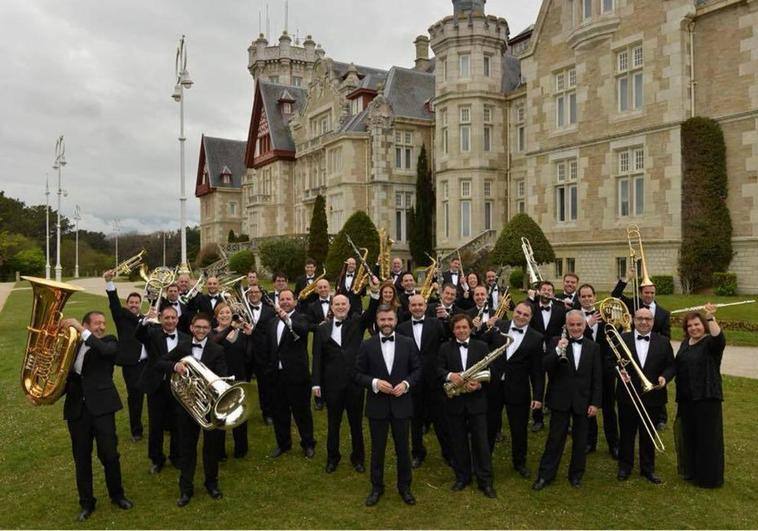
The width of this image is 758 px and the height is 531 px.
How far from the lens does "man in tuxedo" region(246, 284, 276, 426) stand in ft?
28.6

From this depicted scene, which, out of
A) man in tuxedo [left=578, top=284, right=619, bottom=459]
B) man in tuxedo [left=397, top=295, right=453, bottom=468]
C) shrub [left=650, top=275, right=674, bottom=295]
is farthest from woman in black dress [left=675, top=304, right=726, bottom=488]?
shrub [left=650, top=275, right=674, bottom=295]

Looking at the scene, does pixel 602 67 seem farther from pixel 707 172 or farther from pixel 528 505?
pixel 528 505

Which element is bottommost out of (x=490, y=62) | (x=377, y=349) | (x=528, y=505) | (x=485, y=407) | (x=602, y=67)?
(x=528, y=505)

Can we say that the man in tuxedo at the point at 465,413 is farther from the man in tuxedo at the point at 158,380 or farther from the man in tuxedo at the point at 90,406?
the man in tuxedo at the point at 90,406

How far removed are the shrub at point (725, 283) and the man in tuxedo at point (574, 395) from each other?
53.9 ft

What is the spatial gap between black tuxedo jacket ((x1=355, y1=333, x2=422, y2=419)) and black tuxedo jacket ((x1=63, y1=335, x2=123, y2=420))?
2.50 metres

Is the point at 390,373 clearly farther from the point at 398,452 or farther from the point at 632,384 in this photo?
the point at 632,384

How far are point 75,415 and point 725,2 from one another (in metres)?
22.5

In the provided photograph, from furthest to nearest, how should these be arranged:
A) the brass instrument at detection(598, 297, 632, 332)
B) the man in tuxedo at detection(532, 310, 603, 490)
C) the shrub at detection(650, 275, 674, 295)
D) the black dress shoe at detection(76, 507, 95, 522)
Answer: the shrub at detection(650, 275, 674, 295)
the brass instrument at detection(598, 297, 632, 332)
the man in tuxedo at detection(532, 310, 603, 490)
the black dress shoe at detection(76, 507, 95, 522)

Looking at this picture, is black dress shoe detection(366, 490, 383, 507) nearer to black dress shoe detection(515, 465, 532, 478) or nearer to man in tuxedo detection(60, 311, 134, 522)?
black dress shoe detection(515, 465, 532, 478)

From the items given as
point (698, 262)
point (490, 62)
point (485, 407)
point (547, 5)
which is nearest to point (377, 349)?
point (485, 407)

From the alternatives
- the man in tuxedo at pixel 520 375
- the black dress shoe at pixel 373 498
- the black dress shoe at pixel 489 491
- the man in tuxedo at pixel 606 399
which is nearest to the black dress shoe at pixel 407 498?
the black dress shoe at pixel 373 498

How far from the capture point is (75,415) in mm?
6371

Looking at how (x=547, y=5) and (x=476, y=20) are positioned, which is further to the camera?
(x=476, y=20)
